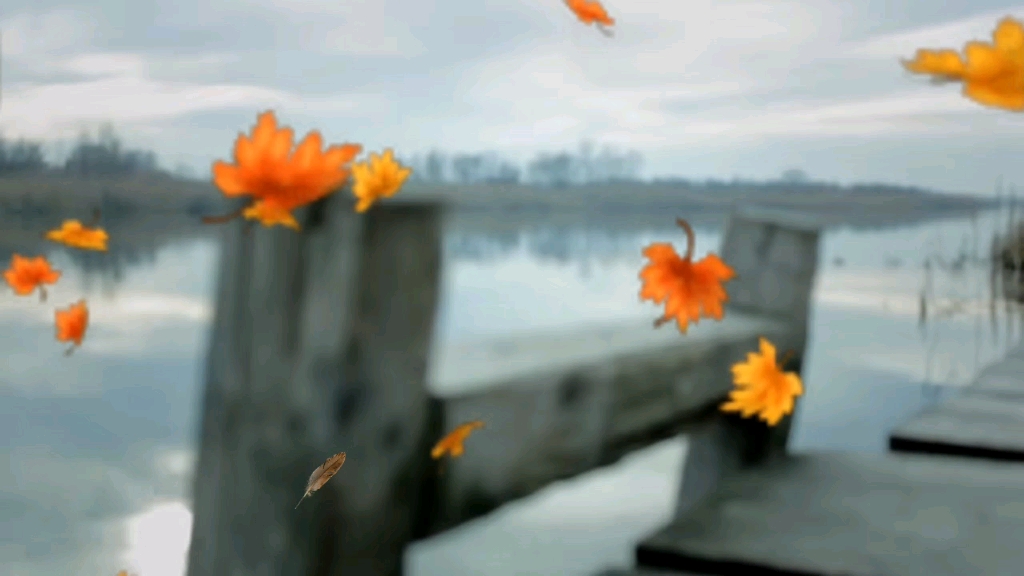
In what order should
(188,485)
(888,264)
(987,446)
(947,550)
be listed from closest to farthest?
(188,485) → (947,550) → (987,446) → (888,264)

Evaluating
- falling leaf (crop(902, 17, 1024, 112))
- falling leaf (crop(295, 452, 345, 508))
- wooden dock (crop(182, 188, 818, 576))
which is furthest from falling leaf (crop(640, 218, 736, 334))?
falling leaf (crop(902, 17, 1024, 112))

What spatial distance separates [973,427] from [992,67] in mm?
1653

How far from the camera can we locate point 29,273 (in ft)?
4.48

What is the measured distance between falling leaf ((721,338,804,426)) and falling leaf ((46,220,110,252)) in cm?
108

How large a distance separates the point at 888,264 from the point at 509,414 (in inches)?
314

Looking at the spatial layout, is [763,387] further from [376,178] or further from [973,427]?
[376,178]

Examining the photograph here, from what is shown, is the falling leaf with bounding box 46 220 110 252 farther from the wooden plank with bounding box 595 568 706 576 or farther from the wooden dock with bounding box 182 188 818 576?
the wooden plank with bounding box 595 568 706 576

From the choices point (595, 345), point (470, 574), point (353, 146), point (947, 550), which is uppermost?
point (353, 146)

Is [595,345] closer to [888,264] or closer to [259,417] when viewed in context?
[259,417]

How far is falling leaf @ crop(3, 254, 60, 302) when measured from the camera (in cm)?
133

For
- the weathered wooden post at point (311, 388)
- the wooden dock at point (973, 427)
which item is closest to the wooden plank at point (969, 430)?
the wooden dock at point (973, 427)

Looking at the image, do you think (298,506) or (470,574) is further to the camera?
(470,574)

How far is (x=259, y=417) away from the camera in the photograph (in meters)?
1.00

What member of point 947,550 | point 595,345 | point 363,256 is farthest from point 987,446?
point 363,256
